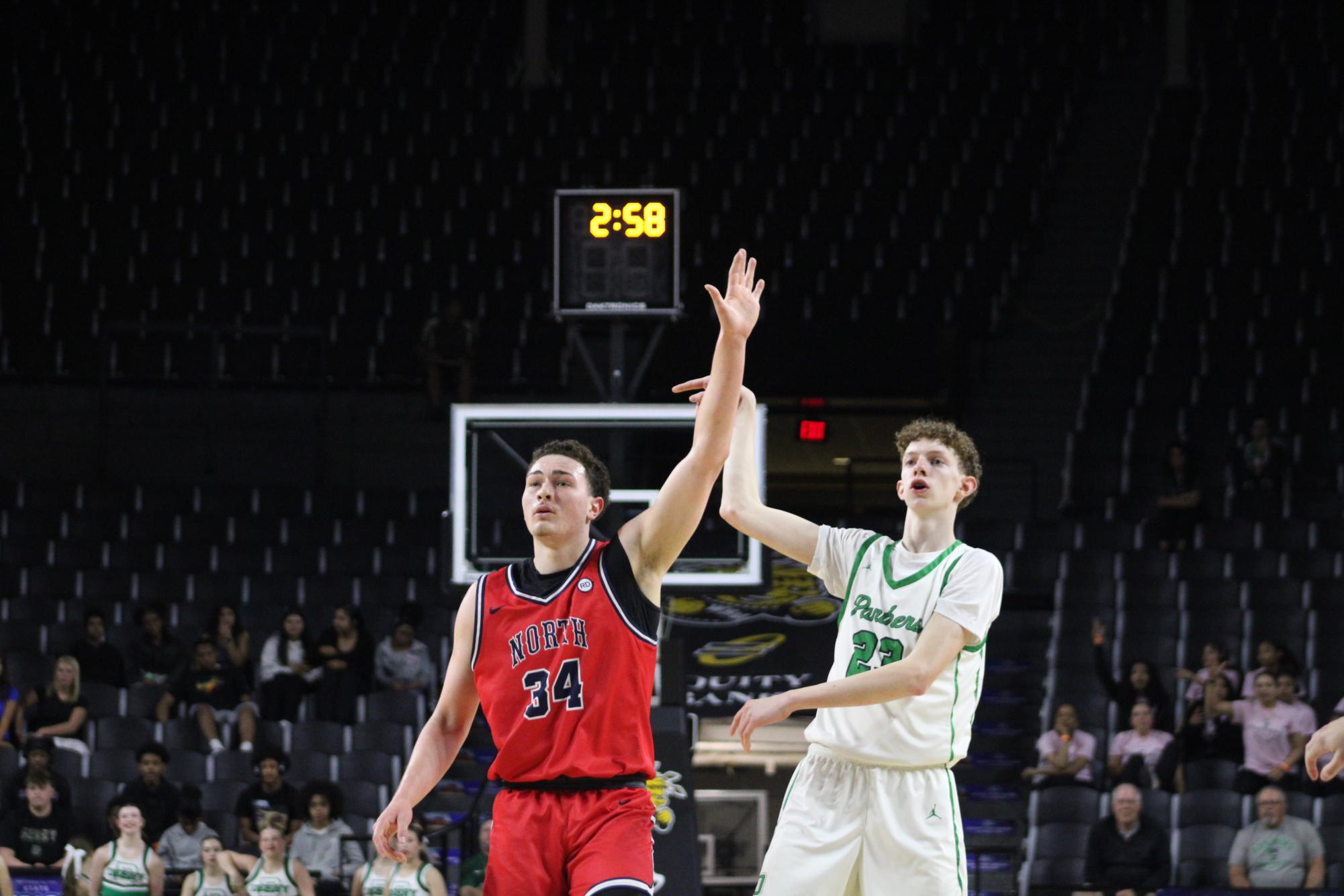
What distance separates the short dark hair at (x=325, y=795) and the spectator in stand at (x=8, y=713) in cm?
219

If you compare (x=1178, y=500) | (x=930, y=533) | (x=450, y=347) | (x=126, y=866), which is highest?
(x=450, y=347)

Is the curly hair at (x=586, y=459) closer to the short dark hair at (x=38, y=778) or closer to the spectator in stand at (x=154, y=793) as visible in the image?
the spectator in stand at (x=154, y=793)

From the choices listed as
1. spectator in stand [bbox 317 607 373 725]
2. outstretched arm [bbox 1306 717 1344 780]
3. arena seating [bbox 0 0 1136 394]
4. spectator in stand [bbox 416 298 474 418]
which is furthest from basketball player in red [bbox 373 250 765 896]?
spectator in stand [bbox 416 298 474 418]

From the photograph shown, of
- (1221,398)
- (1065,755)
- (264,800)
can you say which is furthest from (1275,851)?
(1221,398)

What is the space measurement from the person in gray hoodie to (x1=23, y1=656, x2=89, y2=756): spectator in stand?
1.85 metres

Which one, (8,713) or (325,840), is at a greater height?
(8,713)

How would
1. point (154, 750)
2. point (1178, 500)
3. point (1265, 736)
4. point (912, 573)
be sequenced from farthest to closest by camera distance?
point (1178, 500) → point (1265, 736) → point (154, 750) → point (912, 573)

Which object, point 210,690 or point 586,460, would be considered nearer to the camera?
point 586,460

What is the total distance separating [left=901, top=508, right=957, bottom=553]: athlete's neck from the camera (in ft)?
15.6

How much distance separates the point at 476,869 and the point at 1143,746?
4384 mm

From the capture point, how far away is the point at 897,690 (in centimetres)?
432

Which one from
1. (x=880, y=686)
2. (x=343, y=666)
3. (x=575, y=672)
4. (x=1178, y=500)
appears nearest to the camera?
(x=880, y=686)

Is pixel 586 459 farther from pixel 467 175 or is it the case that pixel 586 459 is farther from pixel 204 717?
pixel 467 175

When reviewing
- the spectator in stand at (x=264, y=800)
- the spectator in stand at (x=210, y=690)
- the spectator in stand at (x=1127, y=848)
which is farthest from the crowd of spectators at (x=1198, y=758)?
the spectator in stand at (x=210, y=690)
